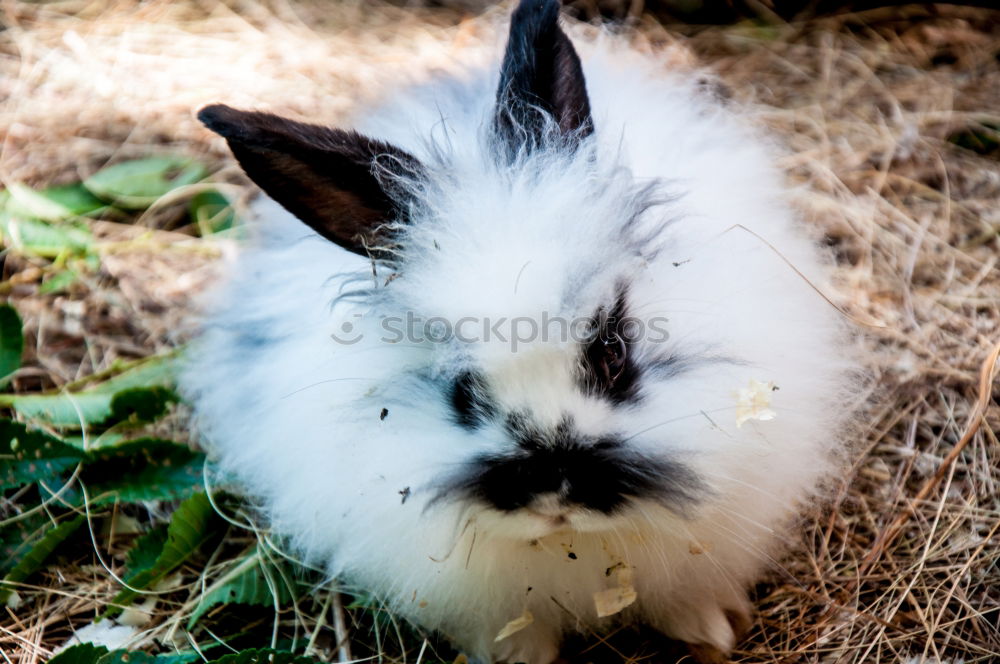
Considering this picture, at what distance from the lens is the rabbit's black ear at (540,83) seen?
1.70m

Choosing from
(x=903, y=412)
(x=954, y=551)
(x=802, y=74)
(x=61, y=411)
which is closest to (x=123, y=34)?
(x=61, y=411)

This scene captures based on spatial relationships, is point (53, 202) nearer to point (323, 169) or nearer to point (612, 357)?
point (323, 169)

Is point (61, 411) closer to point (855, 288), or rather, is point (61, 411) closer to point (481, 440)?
point (481, 440)

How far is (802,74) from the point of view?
3.68 m

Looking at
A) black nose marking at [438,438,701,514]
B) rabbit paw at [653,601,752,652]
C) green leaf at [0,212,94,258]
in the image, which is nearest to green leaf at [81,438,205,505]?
green leaf at [0,212,94,258]

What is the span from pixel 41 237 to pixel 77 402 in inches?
32.5

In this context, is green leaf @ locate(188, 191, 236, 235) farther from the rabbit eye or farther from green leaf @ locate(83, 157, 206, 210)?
the rabbit eye

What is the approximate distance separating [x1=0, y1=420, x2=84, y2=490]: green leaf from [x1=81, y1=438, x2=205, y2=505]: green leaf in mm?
77

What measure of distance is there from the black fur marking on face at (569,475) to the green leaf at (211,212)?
2.09 m

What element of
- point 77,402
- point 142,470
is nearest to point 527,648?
point 142,470

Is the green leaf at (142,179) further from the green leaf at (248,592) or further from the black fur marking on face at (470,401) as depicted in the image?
the black fur marking on face at (470,401)

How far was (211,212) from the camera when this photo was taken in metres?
3.33

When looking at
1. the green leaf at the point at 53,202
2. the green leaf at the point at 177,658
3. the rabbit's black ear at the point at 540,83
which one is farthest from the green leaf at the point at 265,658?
the green leaf at the point at 53,202

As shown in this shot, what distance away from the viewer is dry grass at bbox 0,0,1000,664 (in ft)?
6.93
